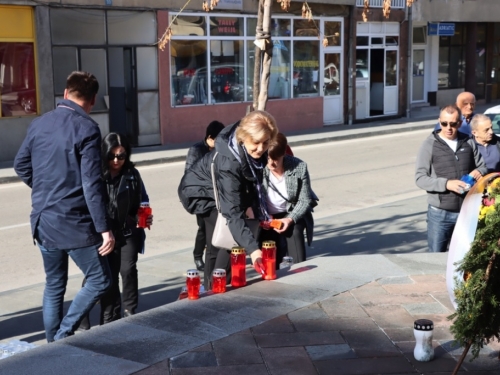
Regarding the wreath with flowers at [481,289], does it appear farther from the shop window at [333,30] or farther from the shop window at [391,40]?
the shop window at [391,40]

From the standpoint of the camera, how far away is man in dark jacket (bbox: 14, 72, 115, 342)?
5.20m

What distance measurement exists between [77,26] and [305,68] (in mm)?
8409

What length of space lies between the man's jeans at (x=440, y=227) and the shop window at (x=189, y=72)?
14.3 meters

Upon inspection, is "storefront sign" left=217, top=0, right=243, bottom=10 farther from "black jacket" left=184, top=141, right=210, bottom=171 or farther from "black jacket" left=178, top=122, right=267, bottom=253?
"black jacket" left=178, top=122, right=267, bottom=253

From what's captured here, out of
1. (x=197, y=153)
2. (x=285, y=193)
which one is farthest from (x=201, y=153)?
(x=285, y=193)

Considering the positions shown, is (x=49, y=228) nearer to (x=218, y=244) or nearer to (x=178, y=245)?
(x=218, y=244)

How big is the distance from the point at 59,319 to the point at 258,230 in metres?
1.71

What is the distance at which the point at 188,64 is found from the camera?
21.2 m

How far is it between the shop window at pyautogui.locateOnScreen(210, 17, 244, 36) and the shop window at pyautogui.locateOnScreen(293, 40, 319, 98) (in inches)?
97.7

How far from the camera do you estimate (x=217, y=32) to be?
2180cm

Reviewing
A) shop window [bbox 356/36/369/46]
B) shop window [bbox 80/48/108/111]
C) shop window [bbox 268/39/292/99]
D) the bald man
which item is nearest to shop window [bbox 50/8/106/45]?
shop window [bbox 80/48/108/111]

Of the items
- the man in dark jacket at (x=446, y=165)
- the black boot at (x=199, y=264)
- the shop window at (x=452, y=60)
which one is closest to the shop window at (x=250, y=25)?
the shop window at (x=452, y=60)

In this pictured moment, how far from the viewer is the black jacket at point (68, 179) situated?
5.20m

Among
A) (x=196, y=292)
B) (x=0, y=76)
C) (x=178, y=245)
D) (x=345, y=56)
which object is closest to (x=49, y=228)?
(x=196, y=292)
